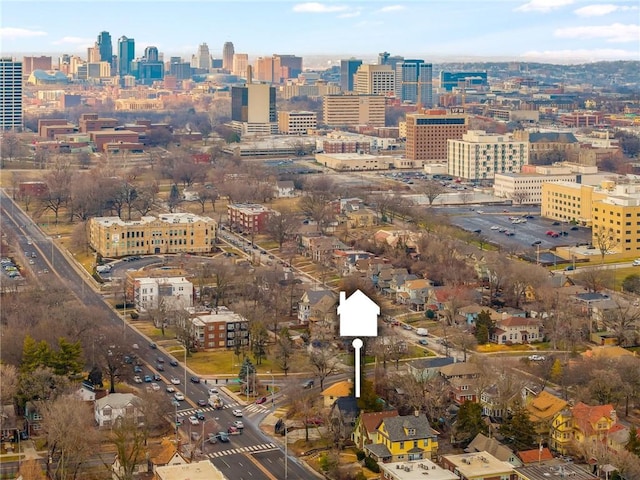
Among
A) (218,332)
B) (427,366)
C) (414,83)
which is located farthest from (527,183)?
(414,83)

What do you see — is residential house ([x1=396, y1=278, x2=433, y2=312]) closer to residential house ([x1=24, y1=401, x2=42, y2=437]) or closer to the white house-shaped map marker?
residential house ([x1=24, y1=401, x2=42, y2=437])

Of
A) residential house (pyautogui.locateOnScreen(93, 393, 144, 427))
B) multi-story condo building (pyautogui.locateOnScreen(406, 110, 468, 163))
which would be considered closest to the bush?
residential house (pyautogui.locateOnScreen(93, 393, 144, 427))

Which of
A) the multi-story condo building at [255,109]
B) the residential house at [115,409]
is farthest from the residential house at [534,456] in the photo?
the multi-story condo building at [255,109]

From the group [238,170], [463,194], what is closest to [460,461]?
[463,194]

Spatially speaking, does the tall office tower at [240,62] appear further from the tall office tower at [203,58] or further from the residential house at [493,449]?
the residential house at [493,449]

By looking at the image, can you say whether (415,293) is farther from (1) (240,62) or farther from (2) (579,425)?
(1) (240,62)

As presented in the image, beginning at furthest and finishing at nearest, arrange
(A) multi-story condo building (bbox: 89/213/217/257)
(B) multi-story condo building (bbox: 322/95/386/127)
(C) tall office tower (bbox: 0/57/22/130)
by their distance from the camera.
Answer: (B) multi-story condo building (bbox: 322/95/386/127) → (C) tall office tower (bbox: 0/57/22/130) → (A) multi-story condo building (bbox: 89/213/217/257)
